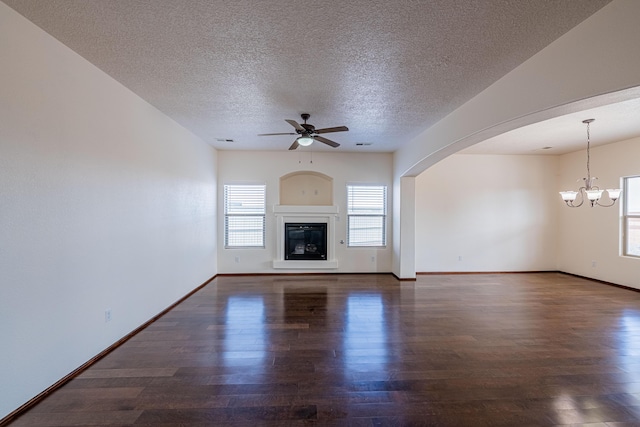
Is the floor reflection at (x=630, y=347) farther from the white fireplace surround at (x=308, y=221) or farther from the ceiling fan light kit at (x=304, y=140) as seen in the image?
the white fireplace surround at (x=308, y=221)

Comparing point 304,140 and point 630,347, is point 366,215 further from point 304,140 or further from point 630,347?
point 630,347

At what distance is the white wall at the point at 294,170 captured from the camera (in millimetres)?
5793

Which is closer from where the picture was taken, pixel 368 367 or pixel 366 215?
pixel 368 367

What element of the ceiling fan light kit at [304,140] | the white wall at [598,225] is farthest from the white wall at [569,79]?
the white wall at [598,225]

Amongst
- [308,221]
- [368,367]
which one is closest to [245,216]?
[308,221]

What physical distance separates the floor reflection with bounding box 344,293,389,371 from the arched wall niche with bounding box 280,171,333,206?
8.75ft

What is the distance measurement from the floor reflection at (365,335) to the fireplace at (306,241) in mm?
1855

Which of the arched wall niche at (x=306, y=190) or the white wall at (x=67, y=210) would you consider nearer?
the white wall at (x=67, y=210)

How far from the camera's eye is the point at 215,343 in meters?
2.82

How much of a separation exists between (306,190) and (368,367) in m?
4.40

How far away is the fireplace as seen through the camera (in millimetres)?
5918

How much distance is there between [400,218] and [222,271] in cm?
400

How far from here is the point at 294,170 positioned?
587 centimetres

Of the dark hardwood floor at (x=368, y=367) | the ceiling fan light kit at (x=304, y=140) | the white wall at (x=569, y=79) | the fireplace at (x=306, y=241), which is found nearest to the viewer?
the white wall at (x=569, y=79)
